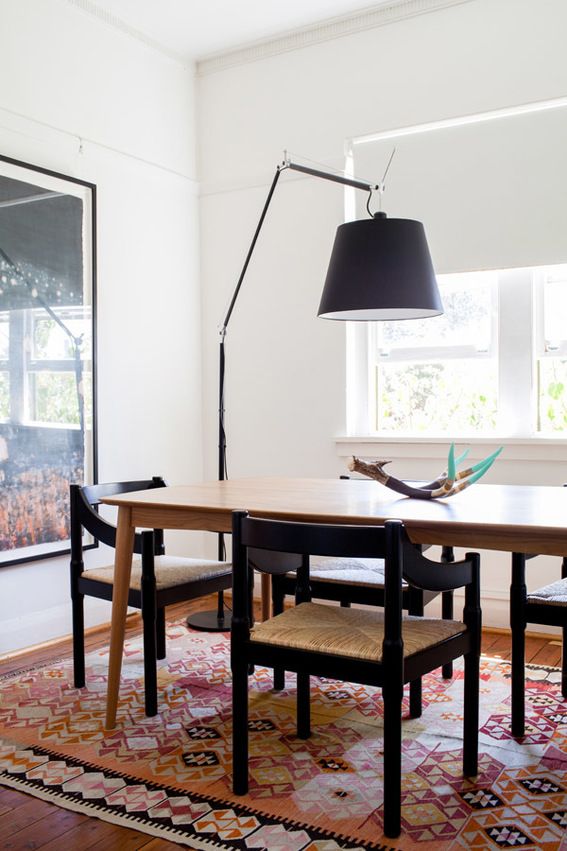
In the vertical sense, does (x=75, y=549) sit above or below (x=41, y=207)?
below

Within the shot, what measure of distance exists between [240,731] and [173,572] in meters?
0.85

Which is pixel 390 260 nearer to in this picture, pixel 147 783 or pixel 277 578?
pixel 277 578

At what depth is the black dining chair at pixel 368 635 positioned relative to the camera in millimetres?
1961

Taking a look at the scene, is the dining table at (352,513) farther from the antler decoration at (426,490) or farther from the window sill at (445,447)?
the window sill at (445,447)

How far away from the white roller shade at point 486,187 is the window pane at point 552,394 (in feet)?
1.57

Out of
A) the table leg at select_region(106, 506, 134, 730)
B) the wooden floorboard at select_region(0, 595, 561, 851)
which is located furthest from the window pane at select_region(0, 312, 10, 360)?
the wooden floorboard at select_region(0, 595, 561, 851)

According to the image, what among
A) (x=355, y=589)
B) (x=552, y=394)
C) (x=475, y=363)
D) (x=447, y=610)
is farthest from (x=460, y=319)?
(x=355, y=589)

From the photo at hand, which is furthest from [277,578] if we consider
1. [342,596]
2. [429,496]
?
[429,496]

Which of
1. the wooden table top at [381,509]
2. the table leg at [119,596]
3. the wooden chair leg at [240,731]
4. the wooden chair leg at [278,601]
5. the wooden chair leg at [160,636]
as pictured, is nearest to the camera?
the wooden table top at [381,509]

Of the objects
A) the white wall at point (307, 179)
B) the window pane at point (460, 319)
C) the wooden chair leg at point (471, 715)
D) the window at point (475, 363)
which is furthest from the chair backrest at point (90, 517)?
the window pane at point (460, 319)

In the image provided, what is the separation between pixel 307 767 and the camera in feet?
7.84

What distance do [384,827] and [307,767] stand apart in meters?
0.42

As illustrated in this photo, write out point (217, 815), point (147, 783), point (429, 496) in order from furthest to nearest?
point (429, 496)
point (147, 783)
point (217, 815)

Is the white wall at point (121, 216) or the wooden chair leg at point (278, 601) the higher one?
the white wall at point (121, 216)
